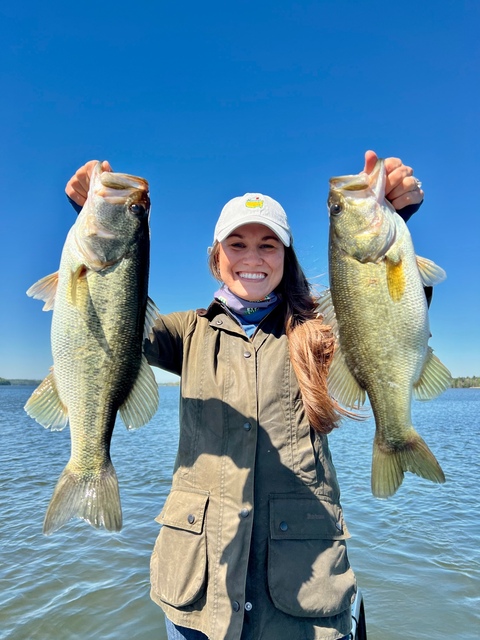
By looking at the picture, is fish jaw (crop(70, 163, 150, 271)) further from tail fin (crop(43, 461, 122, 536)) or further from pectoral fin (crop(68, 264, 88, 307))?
tail fin (crop(43, 461, 122, 536))

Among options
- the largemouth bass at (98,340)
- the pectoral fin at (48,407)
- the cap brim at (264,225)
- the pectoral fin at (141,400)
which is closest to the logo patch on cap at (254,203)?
the cap brim at (264,225)

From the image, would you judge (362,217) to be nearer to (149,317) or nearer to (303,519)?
(149,317)

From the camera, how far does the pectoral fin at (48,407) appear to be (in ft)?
8.77

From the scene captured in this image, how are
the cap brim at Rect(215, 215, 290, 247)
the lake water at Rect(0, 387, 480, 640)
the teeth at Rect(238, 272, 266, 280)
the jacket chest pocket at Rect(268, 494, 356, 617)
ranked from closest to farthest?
the jacket chest pocket at Rect(268, 494, 356, 617) < the cap brim at Rect(215, 215, 290, 247) < the teeth at Rect(238, 272, 266, 280) < the lake water at Rect(0, 387, 480, 640)

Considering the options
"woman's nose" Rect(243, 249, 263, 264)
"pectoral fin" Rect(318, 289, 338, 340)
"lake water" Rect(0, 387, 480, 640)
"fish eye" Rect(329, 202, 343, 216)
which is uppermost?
"fish eye" Rect(329, 202, 343, 216)

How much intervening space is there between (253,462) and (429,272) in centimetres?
147

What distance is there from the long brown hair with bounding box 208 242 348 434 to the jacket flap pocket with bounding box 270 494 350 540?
0.41m

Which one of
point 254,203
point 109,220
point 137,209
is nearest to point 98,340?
point 109,220

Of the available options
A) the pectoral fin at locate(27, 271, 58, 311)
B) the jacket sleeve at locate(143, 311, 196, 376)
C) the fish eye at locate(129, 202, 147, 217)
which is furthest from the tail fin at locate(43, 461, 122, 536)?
the fish eye at locate(129, 202, 147, 217)

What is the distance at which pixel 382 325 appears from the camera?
8.40ft

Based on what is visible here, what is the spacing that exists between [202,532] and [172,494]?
12.3 inches

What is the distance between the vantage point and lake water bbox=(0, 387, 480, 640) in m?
5.96

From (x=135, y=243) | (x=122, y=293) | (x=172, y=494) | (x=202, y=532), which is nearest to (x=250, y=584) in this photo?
(x=202, y=532)

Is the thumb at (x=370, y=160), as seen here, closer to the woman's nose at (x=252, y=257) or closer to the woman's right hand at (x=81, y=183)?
the woman's nose at (x=252, y=257)
